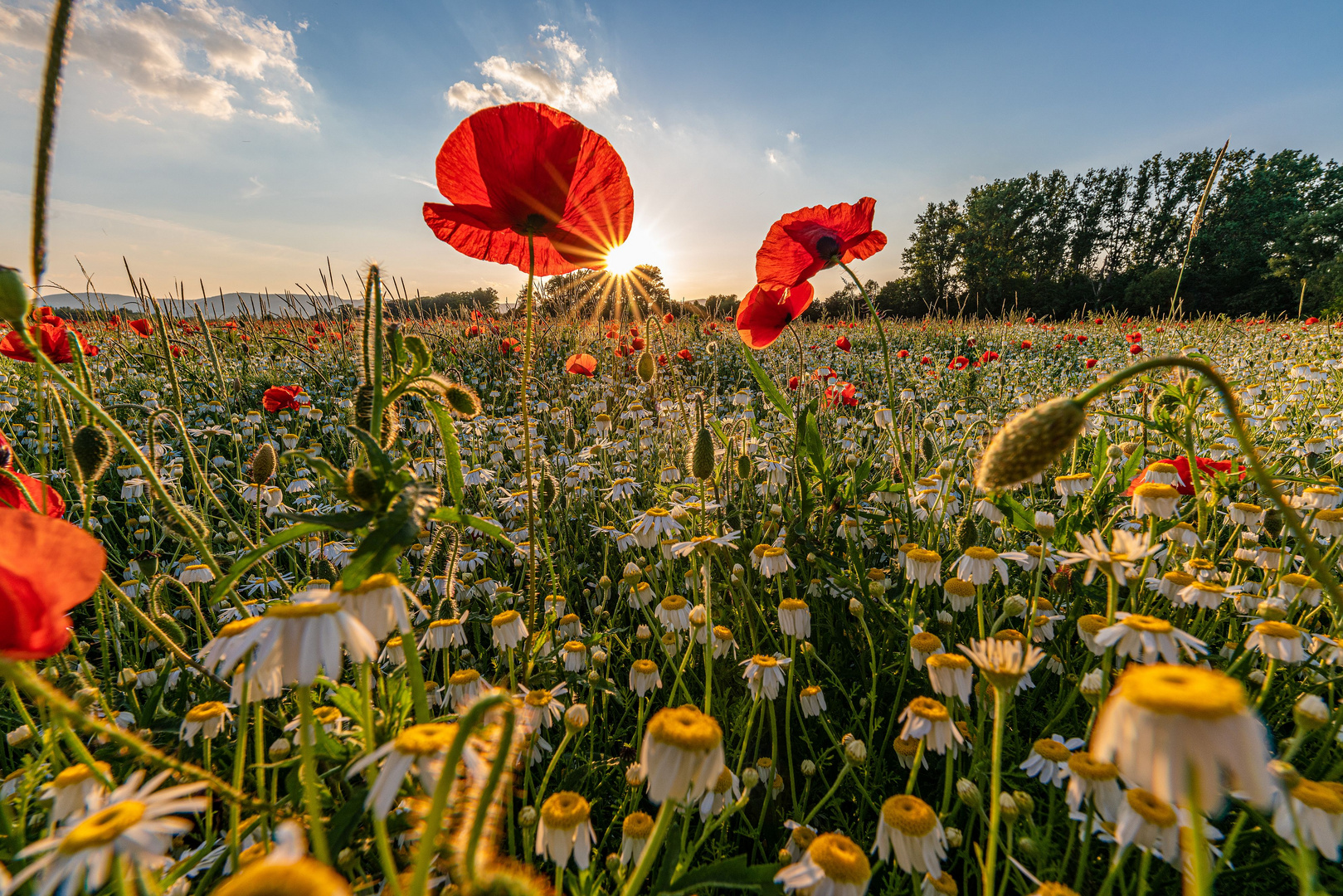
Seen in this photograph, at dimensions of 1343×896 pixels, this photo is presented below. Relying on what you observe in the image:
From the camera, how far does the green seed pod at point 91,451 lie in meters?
1.07

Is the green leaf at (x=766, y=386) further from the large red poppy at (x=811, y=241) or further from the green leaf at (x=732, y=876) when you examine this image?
the green leaf at (x=732, y=876)

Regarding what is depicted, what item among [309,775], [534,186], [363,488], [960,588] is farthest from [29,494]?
[960,588]

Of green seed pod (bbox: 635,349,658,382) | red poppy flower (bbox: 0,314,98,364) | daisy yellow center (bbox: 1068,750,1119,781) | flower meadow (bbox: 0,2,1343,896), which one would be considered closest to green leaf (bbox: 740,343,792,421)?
flower meadow (bbox: 0,2,1343,896)

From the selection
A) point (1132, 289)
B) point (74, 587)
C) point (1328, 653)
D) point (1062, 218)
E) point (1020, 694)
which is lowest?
point (1020, 694)

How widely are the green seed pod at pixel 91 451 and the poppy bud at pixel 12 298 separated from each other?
1.07ft

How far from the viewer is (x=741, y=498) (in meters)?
2.68

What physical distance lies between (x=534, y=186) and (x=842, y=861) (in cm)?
144

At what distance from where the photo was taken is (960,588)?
164 centimetres

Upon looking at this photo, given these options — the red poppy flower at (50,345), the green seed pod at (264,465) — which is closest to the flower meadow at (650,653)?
the green seed pod at (264,465)

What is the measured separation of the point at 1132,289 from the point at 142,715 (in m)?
44.1

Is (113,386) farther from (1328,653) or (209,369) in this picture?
(1328,653)

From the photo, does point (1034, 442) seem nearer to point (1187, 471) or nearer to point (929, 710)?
point (929, 710)

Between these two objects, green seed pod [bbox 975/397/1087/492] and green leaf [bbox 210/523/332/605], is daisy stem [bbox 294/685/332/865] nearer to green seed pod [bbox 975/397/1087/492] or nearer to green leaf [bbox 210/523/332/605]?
green leaf [bbox 210/523/332/605]

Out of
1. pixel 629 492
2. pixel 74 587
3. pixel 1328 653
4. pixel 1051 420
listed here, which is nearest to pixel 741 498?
pixel 629 492
